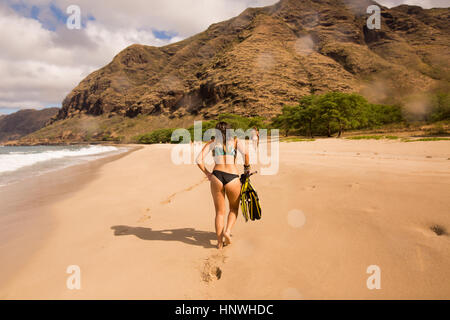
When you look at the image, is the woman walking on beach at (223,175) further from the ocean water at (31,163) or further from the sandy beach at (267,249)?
the ocean water at (31,163)

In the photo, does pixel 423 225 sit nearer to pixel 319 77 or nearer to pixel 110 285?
pixel 110 285

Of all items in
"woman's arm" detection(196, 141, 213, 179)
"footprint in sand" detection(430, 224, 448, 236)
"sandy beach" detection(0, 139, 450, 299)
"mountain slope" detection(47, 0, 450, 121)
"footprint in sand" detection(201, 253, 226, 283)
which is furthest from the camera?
"mountain slope" detection(47, 0, 450, 121)

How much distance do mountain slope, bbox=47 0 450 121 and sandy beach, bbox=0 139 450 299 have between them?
10636 centimetres

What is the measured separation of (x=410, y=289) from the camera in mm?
2133

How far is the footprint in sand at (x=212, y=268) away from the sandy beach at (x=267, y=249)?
15 mm

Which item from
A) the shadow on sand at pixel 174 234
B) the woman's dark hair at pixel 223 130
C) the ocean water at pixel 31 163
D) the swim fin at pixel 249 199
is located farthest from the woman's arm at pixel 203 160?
the ocean water at pixel 31 163

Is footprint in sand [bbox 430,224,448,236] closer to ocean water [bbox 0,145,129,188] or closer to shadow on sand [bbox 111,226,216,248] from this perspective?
shadow on sand [bbox 111,226,216,248]

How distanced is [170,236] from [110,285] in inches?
53.2

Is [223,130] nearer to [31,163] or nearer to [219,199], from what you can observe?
[219,199]

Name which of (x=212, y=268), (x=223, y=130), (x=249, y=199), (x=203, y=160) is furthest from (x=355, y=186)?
(x=212, y=268)

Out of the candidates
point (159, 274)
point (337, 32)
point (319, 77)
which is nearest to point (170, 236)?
point (159, 274)

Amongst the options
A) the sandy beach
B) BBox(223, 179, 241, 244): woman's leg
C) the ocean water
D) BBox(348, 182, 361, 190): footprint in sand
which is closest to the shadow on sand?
the sandy beach

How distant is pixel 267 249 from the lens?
312 centimetres

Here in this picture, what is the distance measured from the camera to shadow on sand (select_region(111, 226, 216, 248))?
361cm
